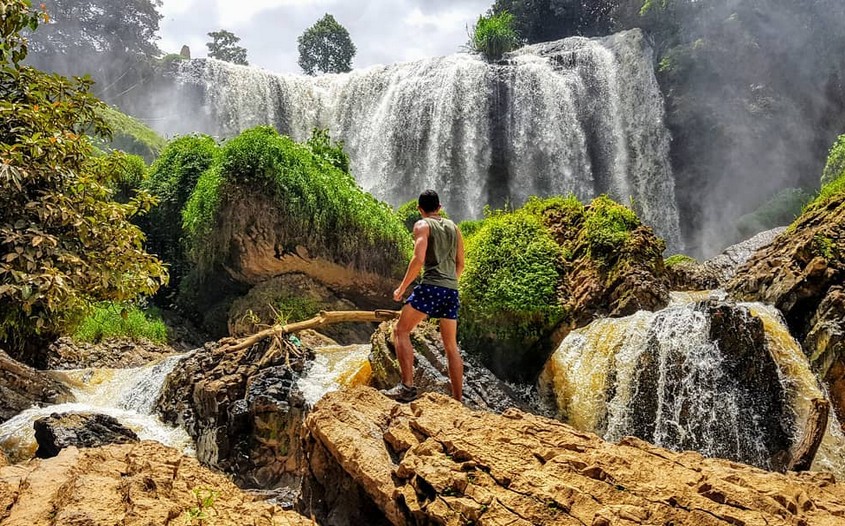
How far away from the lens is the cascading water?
599cm

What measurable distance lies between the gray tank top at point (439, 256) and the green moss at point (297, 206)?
7.93m

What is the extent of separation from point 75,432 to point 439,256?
3.84 metres

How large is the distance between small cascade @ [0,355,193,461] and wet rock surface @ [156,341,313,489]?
21cm

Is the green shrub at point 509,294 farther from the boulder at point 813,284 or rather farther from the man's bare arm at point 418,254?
the man's bare arm at point 418,254

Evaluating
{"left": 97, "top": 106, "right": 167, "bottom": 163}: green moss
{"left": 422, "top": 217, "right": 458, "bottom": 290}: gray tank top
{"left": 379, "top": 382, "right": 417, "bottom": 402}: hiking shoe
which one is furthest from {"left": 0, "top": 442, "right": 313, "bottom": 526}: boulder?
{"left": 97, "top": 106, "right": 167, "bottom": 163}: green moss

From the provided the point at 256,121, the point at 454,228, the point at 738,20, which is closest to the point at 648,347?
the point at 454,228

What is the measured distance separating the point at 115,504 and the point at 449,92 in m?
20.0

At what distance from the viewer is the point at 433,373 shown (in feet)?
21.7

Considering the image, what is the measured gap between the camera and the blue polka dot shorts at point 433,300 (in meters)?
4.62

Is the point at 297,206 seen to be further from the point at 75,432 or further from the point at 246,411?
the point at 75,432

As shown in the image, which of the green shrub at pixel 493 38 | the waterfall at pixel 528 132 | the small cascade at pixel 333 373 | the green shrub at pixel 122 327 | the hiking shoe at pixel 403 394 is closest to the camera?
the hiking shoe at pixel 403 394

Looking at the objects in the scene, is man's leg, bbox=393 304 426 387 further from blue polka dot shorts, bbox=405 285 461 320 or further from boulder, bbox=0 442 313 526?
boulder, bbox=0 442 313 526

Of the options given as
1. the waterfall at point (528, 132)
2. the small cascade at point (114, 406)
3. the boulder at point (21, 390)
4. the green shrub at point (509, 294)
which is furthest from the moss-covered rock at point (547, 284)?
the waterfall at point (528, 132)

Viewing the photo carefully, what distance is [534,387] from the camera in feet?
25.5
